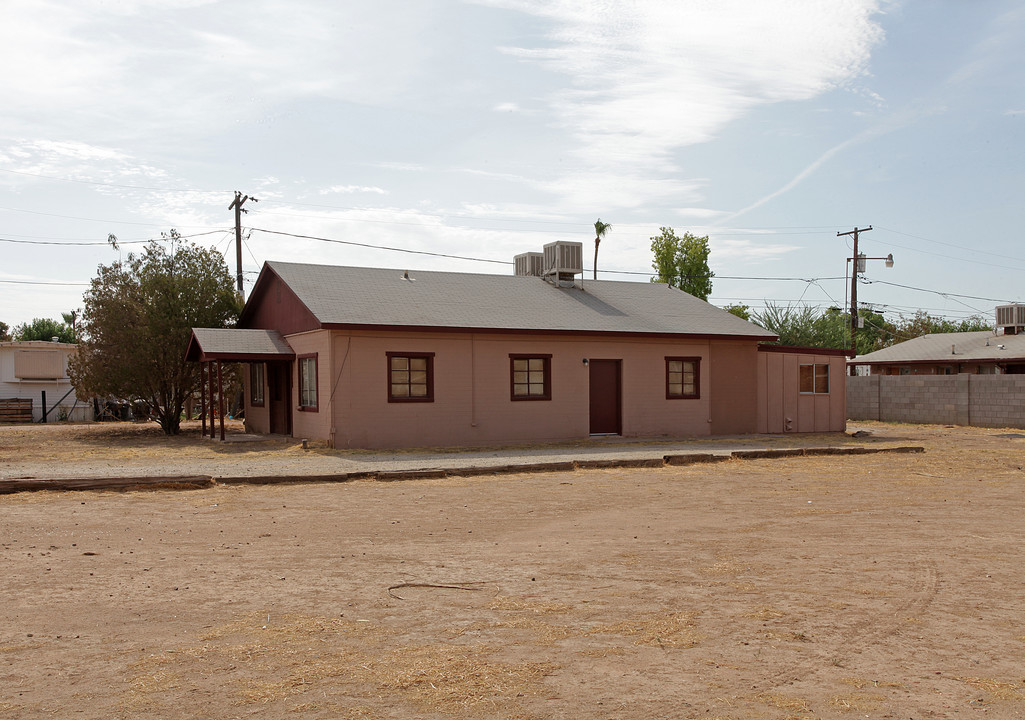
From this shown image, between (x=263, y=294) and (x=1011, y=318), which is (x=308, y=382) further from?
(x=1011, y=318)

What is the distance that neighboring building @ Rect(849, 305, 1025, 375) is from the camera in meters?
34.2

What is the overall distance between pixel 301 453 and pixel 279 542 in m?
10.2

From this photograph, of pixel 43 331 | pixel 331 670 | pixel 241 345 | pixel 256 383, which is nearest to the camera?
pixel 331 670

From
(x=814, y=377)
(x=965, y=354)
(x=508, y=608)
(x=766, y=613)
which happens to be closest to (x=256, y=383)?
(x=814, y=377)

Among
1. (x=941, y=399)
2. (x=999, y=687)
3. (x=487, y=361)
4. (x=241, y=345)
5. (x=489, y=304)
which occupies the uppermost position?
(x=489, y=304)

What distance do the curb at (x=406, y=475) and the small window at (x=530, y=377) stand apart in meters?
A: 5.44

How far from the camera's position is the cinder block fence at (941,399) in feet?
96.3

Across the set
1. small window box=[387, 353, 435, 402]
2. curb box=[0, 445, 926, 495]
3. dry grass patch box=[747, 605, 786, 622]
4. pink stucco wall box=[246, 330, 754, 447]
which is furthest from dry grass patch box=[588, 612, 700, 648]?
small window box=[387, 353, 435, 402]

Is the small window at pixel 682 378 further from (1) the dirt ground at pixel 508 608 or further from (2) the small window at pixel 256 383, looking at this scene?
(1) the dirt ground at pixel 508 608

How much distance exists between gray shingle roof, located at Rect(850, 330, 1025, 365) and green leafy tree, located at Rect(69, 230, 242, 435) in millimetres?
27714

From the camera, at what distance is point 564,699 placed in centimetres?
467

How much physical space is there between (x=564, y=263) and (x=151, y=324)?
12181 millimetres

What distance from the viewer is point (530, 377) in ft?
73.0

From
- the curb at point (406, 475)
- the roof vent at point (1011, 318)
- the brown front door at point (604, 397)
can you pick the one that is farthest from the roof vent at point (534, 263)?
the roof vent at point (1011, 318)
